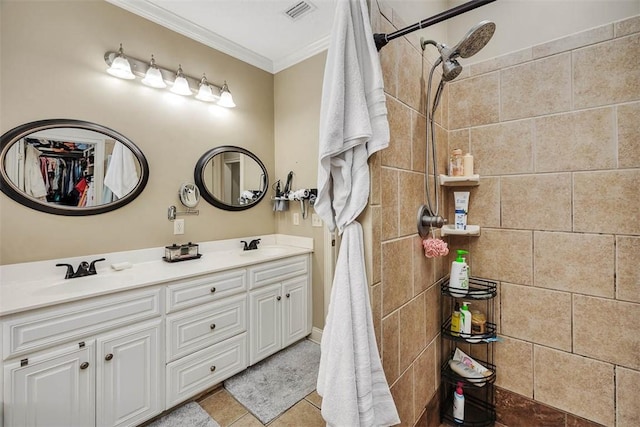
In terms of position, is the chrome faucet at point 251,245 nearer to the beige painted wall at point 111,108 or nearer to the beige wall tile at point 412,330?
the beige painted wall at point 111,108

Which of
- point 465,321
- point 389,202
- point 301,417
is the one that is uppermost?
point 389,202

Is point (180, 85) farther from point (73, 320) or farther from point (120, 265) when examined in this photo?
point (73, 320)

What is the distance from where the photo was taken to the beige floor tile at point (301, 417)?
152 cm

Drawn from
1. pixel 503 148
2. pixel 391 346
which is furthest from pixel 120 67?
pixel 503 148

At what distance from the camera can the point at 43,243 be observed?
1533mm

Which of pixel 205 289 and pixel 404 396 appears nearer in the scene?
pixel 404 396

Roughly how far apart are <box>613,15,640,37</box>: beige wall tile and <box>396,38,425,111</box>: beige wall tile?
0.82 meters

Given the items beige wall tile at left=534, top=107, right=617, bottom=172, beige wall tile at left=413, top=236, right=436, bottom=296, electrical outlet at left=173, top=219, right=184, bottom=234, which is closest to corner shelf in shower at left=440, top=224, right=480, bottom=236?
beige wall tile at left=413, top=236, right=436, bottom=296

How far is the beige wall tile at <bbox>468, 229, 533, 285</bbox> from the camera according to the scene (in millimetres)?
1373

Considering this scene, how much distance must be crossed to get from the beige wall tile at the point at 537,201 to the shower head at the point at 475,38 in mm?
723

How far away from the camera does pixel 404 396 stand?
3.81 feet

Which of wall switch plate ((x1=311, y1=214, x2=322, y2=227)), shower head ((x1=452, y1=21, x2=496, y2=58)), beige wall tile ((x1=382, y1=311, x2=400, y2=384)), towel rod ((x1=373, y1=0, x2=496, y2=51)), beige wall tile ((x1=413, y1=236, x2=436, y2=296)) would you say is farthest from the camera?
wall switch plate ((x1=311, y1=214, x2=322, y2=227))

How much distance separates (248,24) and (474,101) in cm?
176

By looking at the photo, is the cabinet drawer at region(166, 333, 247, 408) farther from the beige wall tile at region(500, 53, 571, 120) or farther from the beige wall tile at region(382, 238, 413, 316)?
the beige wall tile at region(500, 53, 571, 120)
